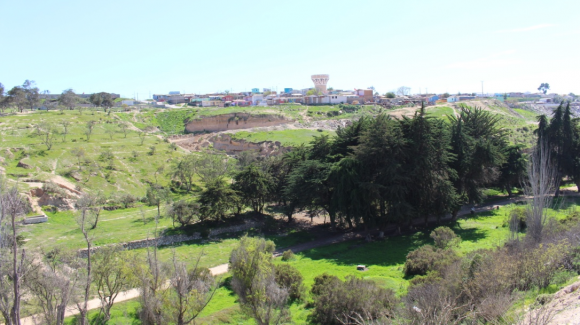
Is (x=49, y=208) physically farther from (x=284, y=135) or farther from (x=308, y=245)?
(x=284, y=135)

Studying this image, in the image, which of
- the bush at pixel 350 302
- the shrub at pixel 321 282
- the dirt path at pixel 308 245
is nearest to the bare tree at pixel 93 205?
the dirt path at pixel 308 245

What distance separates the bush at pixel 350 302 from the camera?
1369cm

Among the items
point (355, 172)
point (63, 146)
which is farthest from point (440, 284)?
point (63, 146)

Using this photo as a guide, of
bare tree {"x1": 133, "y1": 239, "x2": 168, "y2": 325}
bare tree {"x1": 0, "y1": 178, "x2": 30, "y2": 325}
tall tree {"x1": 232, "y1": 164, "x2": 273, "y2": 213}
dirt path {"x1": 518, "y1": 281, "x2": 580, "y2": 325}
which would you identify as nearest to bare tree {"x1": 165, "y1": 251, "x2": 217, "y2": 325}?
bare tree {"x1": 133, "y1": 239, "x2": 168, "y2": 325}

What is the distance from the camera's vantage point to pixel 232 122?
254ft

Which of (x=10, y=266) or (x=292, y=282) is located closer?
(x=10, y=266)

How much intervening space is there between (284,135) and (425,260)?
45460 mm

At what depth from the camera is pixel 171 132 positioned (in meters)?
78.2

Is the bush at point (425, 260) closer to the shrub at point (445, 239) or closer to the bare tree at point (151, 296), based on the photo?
the shrub at point (445, 239)

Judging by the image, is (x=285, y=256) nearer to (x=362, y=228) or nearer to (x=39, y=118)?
(x=362, y=228)

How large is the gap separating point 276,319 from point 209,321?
3098 mm

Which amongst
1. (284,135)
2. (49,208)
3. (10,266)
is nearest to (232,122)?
(284,135)

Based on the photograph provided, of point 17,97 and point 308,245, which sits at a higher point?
point 17,97

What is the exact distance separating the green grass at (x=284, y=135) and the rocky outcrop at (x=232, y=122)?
313 inches
